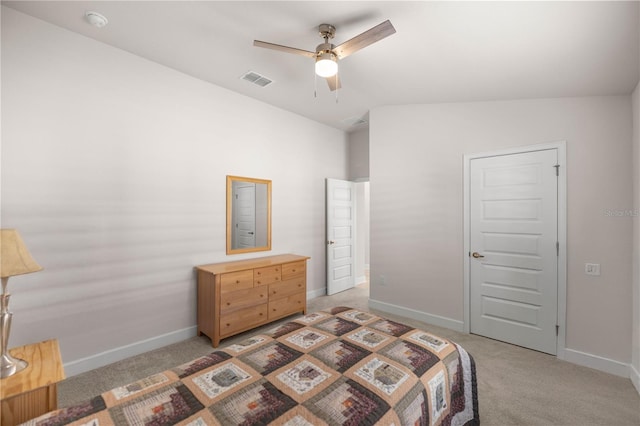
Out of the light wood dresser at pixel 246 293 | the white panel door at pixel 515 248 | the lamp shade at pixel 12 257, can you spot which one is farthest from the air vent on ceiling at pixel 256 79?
the white panel door at pixel 515 248

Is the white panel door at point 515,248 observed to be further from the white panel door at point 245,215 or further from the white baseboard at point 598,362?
the white panel door at point 245,215

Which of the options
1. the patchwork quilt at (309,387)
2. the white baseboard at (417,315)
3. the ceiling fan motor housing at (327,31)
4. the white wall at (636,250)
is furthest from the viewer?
the white baseboard at (417,315)

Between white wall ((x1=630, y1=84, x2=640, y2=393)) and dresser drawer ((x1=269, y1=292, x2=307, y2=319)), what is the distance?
332 cm

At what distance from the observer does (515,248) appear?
126 inches

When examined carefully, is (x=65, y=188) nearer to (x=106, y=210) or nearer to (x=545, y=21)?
(x=106, y=210)

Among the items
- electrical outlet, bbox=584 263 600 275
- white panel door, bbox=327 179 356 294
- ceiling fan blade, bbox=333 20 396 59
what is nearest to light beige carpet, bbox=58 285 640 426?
electrical outlet, bbox=584 263 600 275

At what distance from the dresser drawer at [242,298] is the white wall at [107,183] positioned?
479mm

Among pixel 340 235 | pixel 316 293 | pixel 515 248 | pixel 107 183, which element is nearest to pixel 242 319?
pixel 316 293

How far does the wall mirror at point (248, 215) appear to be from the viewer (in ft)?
12.0

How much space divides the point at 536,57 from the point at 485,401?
109 inches

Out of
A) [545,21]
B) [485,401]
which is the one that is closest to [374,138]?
[545,21]

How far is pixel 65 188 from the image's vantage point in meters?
2.47

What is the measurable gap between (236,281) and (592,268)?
11.8 ft

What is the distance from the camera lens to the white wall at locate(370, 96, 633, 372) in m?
2.66
